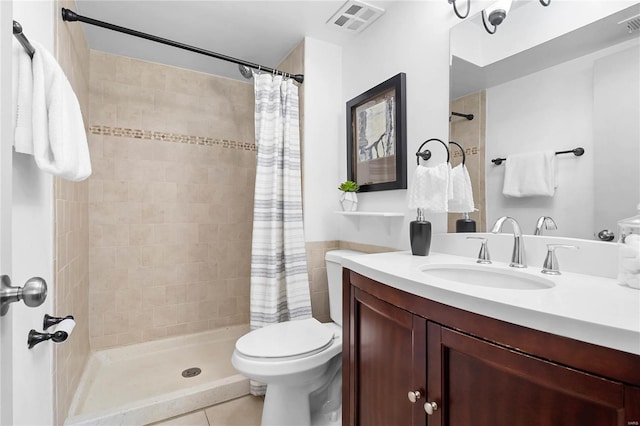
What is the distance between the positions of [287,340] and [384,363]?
0.67 meters

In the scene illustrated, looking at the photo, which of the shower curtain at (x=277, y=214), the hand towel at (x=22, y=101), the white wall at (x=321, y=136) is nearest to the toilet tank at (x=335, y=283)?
the shower curtain at (x=277, y=214)

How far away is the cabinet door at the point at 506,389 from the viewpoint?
52 centimetres

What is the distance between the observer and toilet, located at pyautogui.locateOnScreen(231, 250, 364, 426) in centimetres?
134

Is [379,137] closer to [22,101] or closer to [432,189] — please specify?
[432,189]

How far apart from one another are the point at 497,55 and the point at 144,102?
2.33m

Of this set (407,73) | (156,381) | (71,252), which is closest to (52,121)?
(71,252)

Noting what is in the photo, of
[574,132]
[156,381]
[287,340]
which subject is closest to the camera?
[574,132]

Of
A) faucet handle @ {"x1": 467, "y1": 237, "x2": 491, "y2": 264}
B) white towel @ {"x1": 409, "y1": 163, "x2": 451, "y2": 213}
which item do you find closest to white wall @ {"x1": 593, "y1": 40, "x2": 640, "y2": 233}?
faucet handle @ {"x1": 467, "y1": 237, "x2": 491, "y2": 264}

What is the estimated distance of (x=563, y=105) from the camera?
1.03 m

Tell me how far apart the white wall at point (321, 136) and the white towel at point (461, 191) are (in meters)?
0.90

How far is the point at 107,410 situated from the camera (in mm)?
1535

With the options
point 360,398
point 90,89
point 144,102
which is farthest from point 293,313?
point 90,89

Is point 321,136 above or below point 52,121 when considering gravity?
above

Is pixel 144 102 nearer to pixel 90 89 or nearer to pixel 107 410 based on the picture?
pixel 90 89
